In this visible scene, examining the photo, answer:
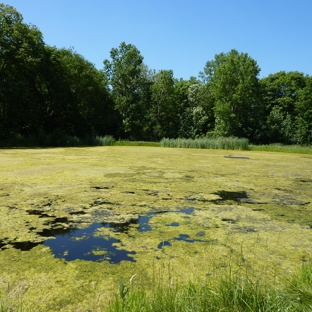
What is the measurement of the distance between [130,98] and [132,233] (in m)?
18.7

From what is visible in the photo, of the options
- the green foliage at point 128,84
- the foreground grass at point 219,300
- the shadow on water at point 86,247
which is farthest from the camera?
the green foliage at point 128,84

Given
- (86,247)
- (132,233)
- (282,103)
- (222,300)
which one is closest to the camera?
(222,300)

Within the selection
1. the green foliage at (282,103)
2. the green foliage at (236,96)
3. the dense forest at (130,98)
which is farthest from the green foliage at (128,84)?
the green foliage at (282,103)

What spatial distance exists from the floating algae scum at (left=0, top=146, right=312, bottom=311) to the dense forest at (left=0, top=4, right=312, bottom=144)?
36.0ft

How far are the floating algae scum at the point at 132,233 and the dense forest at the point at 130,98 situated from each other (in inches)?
432

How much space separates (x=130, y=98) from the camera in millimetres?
20328

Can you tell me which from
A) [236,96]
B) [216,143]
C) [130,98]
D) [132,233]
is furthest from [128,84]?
[132,233]

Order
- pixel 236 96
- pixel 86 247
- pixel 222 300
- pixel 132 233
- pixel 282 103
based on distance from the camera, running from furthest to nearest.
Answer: pixel 282 103 → pixel 236 96 → pixel 132 233 → pixel 86 247 → pixel 222 300

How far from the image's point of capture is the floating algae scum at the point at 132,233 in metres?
1.56

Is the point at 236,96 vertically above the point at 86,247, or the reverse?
the point at 236,96

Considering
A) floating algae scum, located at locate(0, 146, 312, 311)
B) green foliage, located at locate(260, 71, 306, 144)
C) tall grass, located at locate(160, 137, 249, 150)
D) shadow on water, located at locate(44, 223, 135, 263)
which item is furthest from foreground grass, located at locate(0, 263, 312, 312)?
green foliage, located at locate(260, 71, 306, 144)

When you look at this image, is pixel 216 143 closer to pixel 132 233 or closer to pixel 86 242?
pixel 132 233

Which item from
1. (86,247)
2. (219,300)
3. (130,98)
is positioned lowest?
(86,247)

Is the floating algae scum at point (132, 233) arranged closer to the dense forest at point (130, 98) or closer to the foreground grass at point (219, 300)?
the foreground grass at point (219, 300)
